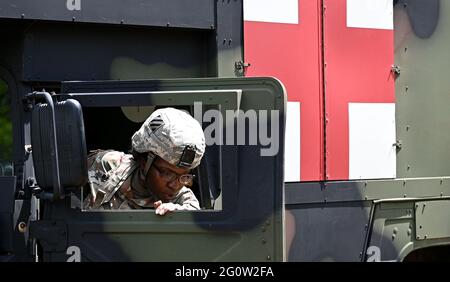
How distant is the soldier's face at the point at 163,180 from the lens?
268 centimetres

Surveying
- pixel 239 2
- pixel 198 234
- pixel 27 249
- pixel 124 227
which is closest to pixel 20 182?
pixel 27 249

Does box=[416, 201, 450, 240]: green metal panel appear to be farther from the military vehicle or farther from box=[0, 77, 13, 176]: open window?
box=[0, 77, 13, 176]: open window

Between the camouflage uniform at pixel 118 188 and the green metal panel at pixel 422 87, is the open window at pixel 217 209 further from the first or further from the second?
the green metal panel at pixel 422 87

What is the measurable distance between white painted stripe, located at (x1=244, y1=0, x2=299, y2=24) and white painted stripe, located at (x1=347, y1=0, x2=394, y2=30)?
0.35 metres

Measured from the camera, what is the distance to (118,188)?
274cm

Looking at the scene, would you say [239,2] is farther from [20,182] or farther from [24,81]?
A: [20,182]

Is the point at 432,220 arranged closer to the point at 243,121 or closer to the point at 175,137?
the point at 243,121

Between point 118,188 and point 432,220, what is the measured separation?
1920mm

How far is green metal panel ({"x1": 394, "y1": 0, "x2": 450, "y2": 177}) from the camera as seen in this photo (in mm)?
4031

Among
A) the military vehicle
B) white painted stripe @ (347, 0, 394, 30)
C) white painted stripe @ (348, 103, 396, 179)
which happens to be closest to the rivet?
the military vehicle

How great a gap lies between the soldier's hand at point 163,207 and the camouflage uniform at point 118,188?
0.13 m

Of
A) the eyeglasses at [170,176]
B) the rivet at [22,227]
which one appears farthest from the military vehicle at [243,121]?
the eyeglasses at [170,176]
